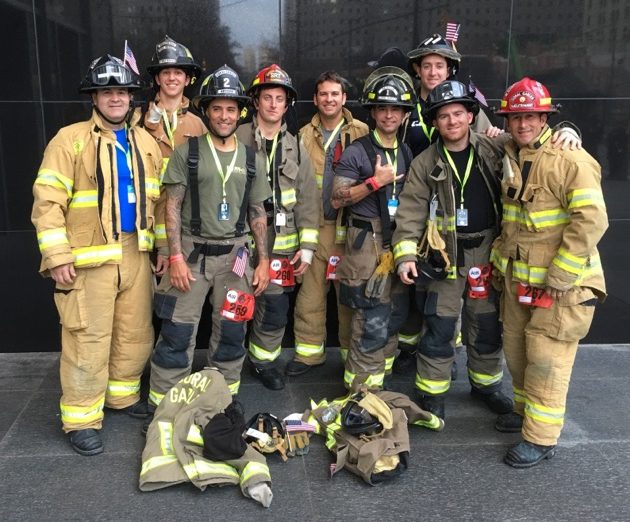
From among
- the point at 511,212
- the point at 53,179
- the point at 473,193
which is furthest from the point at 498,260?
the point at 53,179

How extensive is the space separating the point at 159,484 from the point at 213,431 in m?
0.39

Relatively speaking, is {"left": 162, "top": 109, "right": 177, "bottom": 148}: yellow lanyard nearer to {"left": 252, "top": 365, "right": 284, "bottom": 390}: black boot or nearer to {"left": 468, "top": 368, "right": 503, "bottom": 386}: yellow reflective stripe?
{"left": 252, "top": 365, "right": 284, "bottom": 390}: black boot

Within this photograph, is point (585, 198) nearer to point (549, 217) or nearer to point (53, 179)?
point (549, 217)

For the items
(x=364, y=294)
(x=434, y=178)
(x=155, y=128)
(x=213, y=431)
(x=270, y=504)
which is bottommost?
(x=270, y=504)

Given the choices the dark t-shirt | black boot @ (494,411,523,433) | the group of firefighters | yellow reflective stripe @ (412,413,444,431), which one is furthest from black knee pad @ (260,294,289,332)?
black boot @ (494,411,523,433)

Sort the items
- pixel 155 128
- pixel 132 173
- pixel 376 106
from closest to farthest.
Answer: pixel 132 173 < pixel 376 106 < pixel 155 128

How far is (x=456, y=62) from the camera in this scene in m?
4.66

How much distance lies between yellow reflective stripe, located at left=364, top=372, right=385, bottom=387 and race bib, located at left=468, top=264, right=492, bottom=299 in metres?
0.83

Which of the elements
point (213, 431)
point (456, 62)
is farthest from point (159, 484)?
point (456, 62)

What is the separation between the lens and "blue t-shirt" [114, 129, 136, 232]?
3.84m

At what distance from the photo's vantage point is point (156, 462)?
3475mm

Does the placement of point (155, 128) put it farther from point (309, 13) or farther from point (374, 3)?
point (374, 3)

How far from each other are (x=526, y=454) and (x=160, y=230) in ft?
8.55

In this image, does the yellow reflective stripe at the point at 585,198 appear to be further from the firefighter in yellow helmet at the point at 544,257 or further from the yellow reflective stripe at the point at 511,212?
the yellow reflective stripe at the point at 511,212
